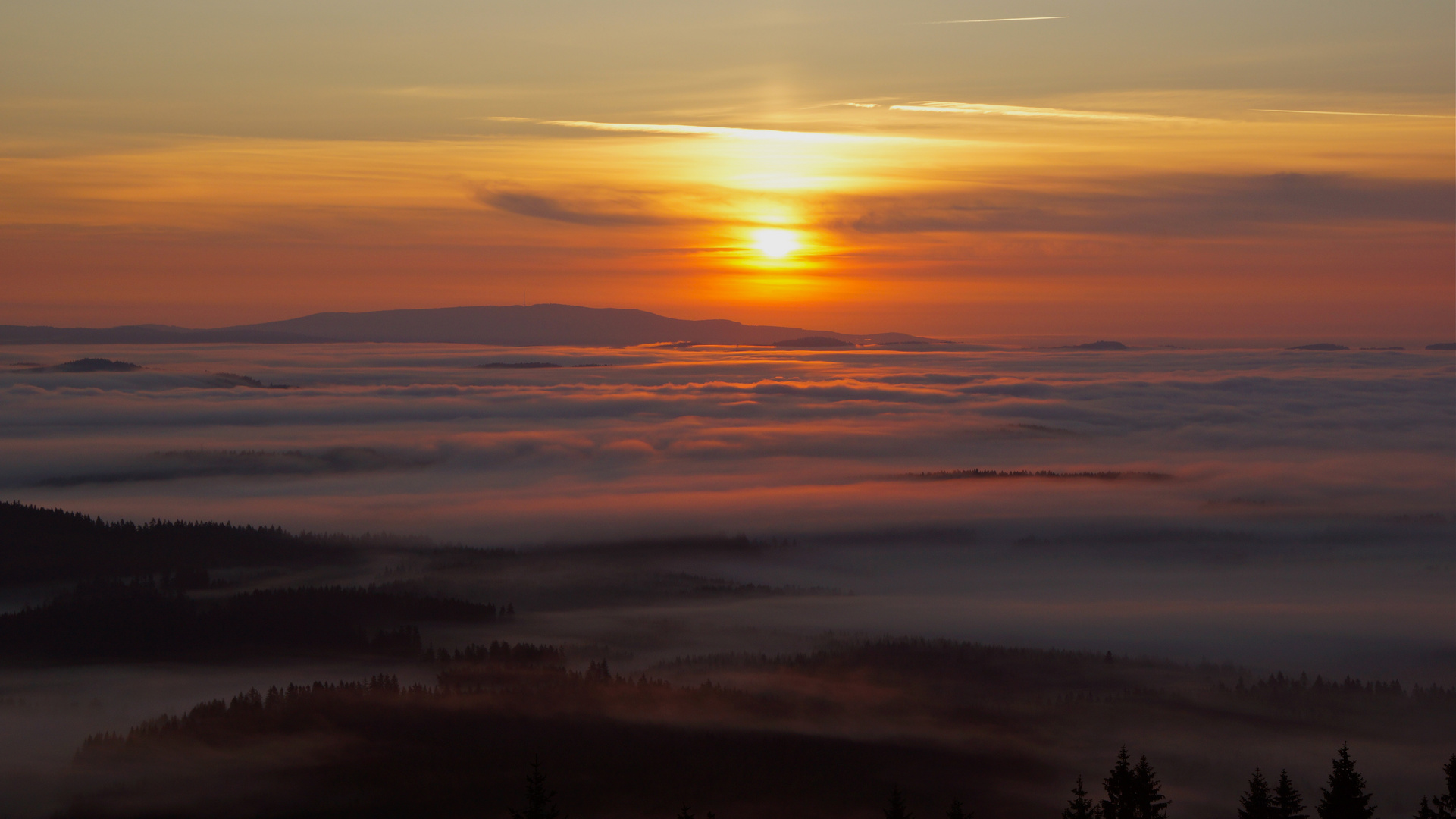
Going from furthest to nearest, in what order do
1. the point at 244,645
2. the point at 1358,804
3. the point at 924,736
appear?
the point at 244,645, the point at 924,736, the point at 1358,804

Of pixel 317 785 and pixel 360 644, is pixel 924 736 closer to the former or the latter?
pixel 317 785

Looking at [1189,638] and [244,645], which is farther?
[1189,638]

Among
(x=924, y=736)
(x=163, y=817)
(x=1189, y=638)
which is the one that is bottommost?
(x=163, y=817)

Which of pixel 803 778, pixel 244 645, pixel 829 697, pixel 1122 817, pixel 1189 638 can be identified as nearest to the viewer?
pixel 1122 817

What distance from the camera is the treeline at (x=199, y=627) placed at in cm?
17975

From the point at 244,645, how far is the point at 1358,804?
16891cm

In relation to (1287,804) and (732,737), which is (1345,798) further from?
(732,737)

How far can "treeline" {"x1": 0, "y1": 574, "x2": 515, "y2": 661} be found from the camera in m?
180

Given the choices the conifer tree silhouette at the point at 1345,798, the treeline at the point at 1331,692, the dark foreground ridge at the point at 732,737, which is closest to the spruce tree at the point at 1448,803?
the conifer tree silhouette at the point at 1345,798

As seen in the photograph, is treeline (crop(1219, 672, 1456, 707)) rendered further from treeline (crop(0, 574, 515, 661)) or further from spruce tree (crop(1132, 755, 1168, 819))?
spruce tree (crop(1132, 755, 1168, 819))

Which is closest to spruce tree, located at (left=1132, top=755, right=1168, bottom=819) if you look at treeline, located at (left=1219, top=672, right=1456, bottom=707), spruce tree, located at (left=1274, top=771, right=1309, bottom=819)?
spruce tree, located at (left=1274, top=771, right=1309, bottom=819)

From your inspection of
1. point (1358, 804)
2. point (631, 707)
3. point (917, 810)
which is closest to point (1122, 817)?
point (1358, 804)

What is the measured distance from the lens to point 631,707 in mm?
148625

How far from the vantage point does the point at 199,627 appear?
600ft
